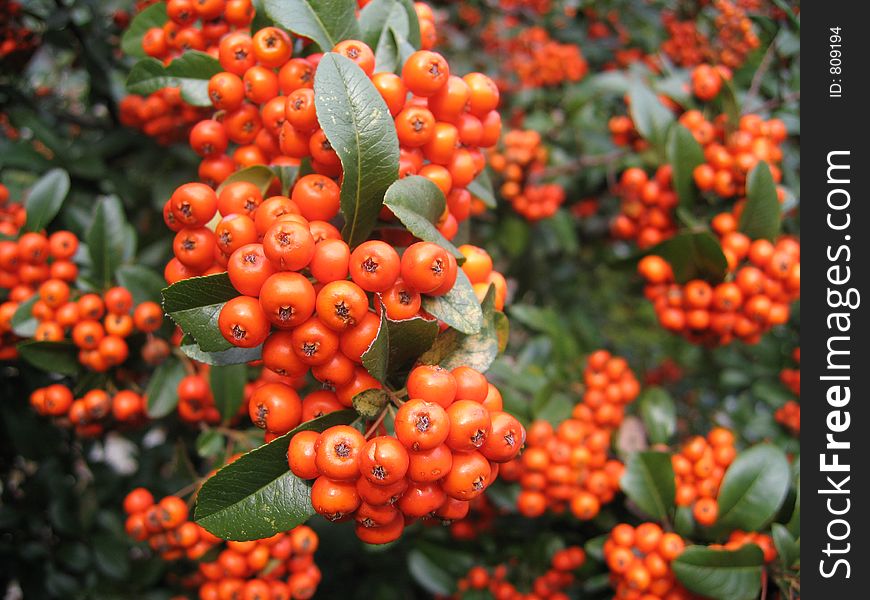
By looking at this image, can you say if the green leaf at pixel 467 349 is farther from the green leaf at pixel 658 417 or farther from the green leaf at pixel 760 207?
the green leaf at pixel 658 417

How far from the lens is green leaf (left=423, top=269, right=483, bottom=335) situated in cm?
167

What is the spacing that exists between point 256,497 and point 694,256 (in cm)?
231

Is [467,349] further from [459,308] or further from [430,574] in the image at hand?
[430,574]

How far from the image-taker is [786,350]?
4.06 meters

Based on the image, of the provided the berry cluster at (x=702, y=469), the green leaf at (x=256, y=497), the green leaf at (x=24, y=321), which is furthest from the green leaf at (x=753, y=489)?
the green leaf at (x=24, y=321)

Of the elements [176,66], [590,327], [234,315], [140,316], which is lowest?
[590,327]

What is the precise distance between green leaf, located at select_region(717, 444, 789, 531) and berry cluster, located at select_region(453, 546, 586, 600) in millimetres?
746

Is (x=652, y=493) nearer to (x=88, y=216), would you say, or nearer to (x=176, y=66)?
(x=176, y=66)

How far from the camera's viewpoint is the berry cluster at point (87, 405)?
99.4 inches

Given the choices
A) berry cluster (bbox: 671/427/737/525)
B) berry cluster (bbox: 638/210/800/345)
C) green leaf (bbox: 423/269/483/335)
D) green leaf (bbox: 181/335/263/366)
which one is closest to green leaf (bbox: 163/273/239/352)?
green leaf (bbox: 181/335/263/366)

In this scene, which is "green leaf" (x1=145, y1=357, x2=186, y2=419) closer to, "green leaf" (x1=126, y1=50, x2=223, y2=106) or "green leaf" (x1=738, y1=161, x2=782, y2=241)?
"green leaf" (x1=126, y1=50, x2=223, y2=106)

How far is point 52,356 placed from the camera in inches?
97.4

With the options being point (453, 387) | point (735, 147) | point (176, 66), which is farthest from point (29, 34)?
point (735, 147)
